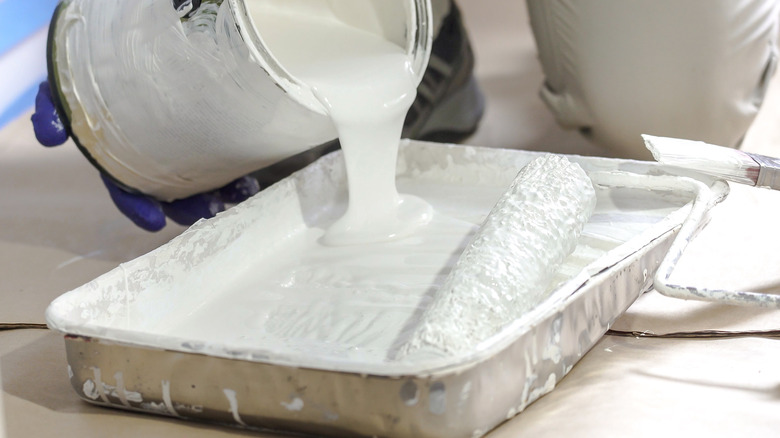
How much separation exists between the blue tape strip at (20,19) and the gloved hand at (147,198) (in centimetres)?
64

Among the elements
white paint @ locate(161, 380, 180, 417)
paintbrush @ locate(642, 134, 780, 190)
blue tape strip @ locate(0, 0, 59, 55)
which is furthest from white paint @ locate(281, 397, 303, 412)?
blue tape strip @ locate(0, 0, 59, 55)

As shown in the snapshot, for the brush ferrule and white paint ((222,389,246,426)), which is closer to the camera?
white paint ((222,389,246,426))

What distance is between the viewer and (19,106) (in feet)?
6.71

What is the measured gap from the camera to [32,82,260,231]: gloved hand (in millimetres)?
1322

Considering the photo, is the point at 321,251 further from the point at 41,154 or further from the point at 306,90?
the point at 41,154

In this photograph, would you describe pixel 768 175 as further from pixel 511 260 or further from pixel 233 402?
pixel 233 402

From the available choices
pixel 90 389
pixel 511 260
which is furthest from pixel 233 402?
pixel 511 260

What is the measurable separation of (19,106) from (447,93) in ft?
3.08

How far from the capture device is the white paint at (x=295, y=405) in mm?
838

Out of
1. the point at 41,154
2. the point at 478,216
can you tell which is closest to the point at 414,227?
the point at 478,216

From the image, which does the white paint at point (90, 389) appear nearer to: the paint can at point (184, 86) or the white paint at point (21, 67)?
the paint can at point (184, 86)

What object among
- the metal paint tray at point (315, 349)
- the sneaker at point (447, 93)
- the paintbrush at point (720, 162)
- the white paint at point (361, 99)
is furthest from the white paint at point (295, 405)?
the sneaker at point (447, 93)

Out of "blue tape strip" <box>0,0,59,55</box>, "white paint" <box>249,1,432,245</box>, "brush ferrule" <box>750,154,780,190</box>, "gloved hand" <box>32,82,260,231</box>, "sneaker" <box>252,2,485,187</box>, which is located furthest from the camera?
"blue tape strip" <box>0,0,59,55</box>

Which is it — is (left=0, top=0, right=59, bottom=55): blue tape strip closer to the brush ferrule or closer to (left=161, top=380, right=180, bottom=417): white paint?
(left=161, top=380, right=180, bottom=417): white paint
